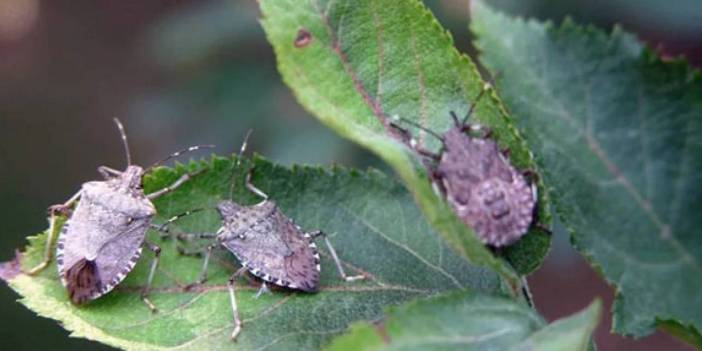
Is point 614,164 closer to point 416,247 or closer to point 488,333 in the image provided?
point 416,247

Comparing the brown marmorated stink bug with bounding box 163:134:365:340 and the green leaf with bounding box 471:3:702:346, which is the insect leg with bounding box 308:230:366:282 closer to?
the brown marmorated stink bug with bounding box 163:134:365:340

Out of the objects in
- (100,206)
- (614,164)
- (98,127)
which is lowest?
(98,127)

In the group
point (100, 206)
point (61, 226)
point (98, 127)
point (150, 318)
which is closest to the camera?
point (150, 318)

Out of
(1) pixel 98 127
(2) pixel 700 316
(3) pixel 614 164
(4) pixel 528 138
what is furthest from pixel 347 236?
(1) pixel 98 127

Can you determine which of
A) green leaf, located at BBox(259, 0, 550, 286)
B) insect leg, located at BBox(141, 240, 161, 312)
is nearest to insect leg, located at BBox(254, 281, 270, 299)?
insect leg, located at BBox(141, 240, 161, 312)

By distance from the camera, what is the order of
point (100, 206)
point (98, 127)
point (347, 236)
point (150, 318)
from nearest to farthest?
point (150, 318)
point (347, 236)
point (100, 206)
point (98, 127)

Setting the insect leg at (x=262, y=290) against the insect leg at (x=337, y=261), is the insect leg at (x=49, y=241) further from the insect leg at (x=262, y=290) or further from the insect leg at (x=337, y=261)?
the insect leg at (x=337, y=261)

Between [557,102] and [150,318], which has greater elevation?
[557,102]

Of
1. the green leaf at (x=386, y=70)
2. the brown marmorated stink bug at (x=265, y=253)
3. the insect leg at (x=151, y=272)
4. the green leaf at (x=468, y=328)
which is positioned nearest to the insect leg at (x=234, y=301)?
the brown marmorated stink bug at (x=265, y=253)
